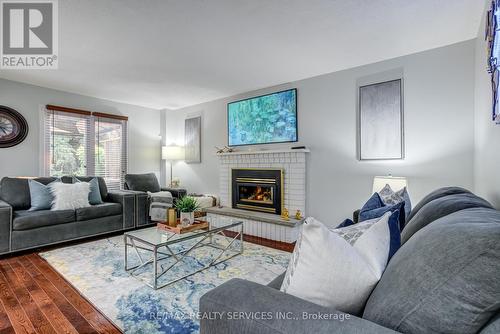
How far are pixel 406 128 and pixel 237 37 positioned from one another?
7.24ft

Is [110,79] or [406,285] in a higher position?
[110,79]

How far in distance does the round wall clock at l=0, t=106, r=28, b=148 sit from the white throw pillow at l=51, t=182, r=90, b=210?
1.18m

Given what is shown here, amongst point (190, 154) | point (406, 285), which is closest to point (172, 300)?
point (406, 285)

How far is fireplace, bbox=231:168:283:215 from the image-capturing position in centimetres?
407

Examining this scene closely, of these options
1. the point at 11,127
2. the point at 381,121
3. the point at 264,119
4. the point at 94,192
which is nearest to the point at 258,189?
the point at 264,119

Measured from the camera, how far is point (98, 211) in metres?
3.74

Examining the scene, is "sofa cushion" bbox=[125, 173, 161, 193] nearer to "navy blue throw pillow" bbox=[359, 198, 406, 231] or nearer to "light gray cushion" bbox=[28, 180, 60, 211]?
"light gray cushion" bbox=[28, 180, 60, 211]

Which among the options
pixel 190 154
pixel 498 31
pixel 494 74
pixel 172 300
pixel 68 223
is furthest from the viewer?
pixel 190 154

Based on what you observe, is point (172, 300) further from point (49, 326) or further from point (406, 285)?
point (406, 285)

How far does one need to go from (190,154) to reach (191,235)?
3.13 metres

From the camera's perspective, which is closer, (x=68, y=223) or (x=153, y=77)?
(x=68, y=223)

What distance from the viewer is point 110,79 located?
388 centimetres

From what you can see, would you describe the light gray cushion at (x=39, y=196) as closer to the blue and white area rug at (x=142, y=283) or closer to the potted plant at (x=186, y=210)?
the blue and white area rug at (x=142, y=283)

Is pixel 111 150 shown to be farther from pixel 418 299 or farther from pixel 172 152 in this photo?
pixel 418 299
